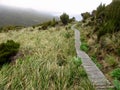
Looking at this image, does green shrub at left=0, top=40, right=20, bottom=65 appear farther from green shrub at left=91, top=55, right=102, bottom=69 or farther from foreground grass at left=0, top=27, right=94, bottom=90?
green shrub at left=91, top=55, right=102, bottom=69

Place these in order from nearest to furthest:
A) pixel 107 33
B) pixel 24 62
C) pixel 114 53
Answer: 1. pixel 24 62
2. pixel 114 53
3. pixel 107 33

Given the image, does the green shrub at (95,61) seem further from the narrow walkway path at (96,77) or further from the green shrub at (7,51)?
the green shrub at (7,51)

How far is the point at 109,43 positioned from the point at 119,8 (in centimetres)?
241

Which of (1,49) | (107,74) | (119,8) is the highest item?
(119,8)

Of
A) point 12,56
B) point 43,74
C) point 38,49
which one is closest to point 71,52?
point 38,49

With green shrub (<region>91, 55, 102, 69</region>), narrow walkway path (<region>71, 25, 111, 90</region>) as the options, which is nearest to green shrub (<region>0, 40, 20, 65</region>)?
narrow walkway path (<region>71, 25, 111, 90</region>)

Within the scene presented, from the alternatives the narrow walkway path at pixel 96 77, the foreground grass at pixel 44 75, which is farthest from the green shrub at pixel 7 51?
the narrow walkway path at pixel 96 77

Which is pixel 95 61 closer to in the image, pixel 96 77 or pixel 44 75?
pixel 96 77

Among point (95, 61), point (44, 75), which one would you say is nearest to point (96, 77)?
point (44, 75)

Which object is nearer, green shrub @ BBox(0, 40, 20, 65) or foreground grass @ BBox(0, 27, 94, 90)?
foreground grass @ BBox(0, 27, 94, 90)

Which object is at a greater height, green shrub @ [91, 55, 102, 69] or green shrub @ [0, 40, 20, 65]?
green shrub @ [0, 40, 20, 65]

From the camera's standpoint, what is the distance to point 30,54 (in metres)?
8.70

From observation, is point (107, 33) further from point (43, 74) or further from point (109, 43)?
point (43, 74)

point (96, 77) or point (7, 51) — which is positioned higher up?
point (7, 51)
